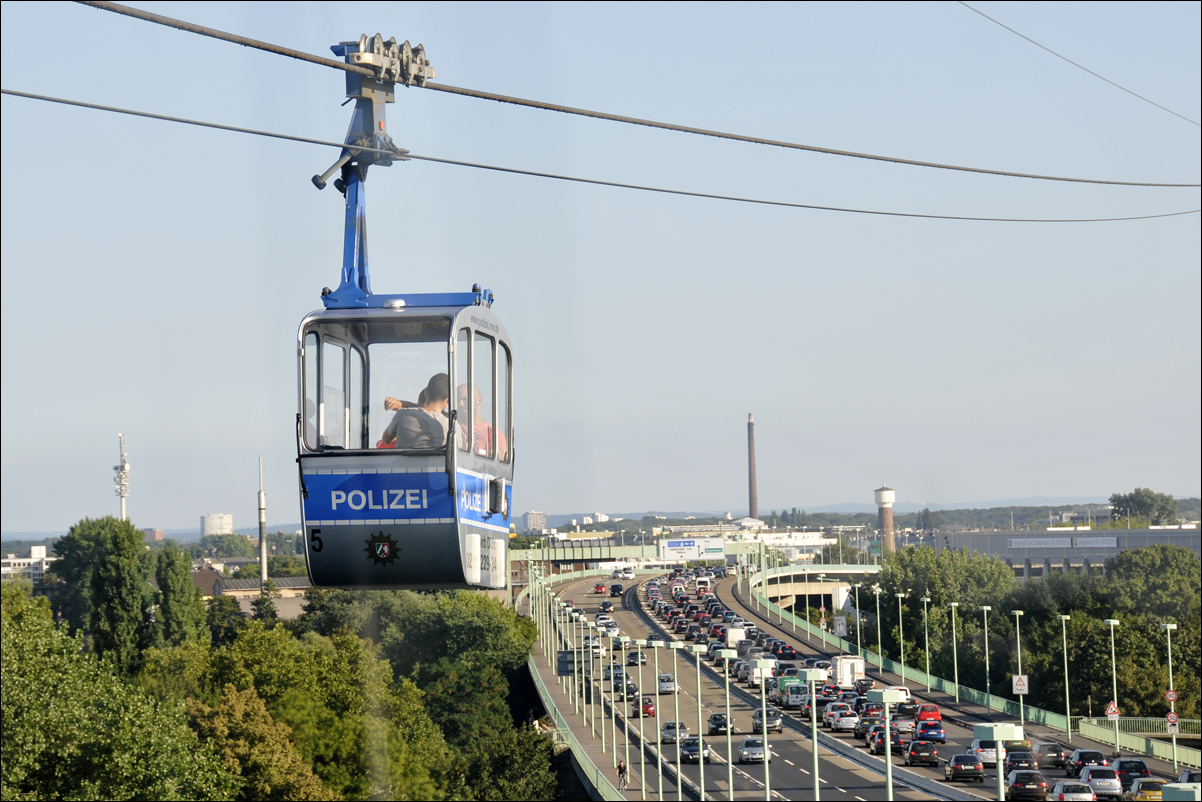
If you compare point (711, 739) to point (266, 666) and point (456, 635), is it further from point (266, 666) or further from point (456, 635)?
point (456, 635)

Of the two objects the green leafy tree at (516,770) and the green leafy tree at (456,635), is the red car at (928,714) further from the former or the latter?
the green leafy tree at (456,635)

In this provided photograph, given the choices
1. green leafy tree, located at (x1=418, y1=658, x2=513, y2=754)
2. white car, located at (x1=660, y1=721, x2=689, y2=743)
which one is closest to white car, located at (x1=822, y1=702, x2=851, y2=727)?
white car, located at (x1=660, y1=721, x2=689, y2=743)

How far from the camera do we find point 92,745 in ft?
162

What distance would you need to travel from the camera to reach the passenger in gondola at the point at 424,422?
48.8 ft

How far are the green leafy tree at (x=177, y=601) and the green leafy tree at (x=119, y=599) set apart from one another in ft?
10.5

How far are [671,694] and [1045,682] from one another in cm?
2627

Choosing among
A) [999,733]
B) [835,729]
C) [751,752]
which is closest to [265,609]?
[835,729]

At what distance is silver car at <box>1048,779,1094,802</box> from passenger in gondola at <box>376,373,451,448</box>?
3851 cm

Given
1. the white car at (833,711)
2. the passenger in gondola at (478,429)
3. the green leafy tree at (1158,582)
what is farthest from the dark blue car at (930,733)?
the passenger in gondola at (478,429)

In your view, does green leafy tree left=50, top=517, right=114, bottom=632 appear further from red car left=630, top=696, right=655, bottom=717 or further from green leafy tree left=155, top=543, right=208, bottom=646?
red car left=630, top=696, right=655, bottom=717

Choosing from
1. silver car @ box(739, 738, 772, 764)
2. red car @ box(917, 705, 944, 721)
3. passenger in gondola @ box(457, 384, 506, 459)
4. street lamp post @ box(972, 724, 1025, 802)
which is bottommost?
silver car @ box(739, 738, 772, 764)

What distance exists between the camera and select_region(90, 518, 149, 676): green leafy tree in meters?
98.9

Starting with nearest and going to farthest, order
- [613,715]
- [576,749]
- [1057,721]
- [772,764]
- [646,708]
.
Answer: [613,715] → [772,764] → [576,749] → [1057,721] → [646,708]

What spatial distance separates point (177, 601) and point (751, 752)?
58.4 metres
